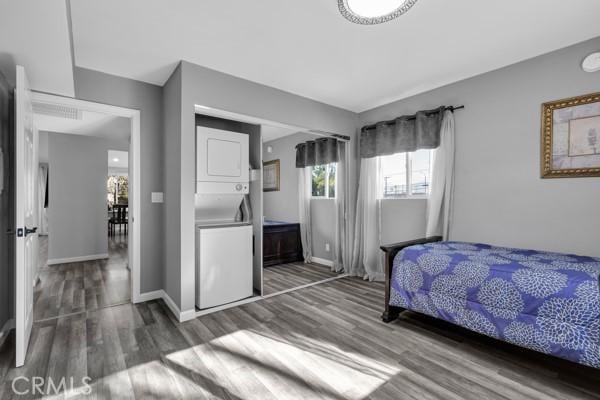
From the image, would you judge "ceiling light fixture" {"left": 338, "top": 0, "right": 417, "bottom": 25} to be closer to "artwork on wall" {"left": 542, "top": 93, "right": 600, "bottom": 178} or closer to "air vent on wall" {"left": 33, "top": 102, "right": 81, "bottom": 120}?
"artwork on wall" {"left": 542, "top": 93, "right": 600, "bottom": 178}

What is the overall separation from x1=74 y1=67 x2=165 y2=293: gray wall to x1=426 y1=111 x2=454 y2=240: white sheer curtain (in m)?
3.16

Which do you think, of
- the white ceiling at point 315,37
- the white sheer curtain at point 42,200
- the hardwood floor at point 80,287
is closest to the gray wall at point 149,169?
the white ceiling at point 315,37

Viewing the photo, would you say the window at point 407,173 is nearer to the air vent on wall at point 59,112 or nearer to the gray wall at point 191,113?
the gray wall at point 191,113

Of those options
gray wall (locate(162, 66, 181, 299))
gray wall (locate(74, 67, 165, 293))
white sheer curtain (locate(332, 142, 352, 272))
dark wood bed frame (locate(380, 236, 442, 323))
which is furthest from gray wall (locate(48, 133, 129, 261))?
dark wood bed frame (locate(380, 236, 442, 323))

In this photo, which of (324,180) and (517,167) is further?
(324,180)

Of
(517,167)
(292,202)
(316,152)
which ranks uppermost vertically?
(316,152)

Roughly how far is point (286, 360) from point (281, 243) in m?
2.87

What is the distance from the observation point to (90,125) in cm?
429

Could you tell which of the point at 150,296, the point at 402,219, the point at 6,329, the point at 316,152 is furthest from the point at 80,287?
the point at 402,219

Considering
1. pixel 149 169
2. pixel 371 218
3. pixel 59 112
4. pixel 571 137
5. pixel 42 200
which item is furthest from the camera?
pixel 42 200

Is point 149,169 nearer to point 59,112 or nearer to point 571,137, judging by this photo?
point 59,112

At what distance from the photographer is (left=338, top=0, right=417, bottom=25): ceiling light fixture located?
1.76 m

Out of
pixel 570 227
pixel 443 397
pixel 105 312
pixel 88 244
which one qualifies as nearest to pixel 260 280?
pixel 105 312

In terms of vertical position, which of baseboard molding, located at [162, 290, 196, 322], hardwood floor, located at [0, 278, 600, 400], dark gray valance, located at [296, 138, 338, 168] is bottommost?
hardwood floor, located at [0, 278, 600, 400]
